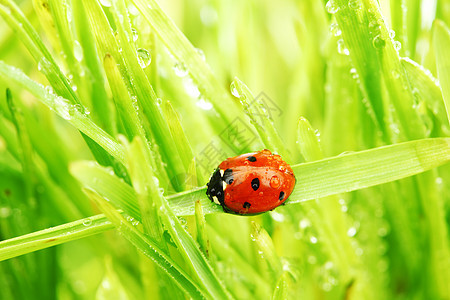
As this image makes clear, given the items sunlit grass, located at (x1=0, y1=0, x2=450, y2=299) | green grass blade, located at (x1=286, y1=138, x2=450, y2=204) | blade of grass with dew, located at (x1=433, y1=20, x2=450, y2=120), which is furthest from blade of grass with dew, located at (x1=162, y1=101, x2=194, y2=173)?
blade of grass with dew, located at (x1=433, y1=20, x2=450, y2=120)

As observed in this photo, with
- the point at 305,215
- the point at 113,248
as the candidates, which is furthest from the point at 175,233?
the point at 113,248

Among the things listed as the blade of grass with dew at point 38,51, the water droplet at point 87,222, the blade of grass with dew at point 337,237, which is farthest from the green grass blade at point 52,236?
the blade of grass with dew at point 337,237

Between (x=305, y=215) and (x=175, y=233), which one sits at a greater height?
(x=175, y=233)

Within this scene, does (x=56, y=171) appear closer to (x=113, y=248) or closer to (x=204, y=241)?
(x=113, y=248)

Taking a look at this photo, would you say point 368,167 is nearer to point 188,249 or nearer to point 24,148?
point 188,249

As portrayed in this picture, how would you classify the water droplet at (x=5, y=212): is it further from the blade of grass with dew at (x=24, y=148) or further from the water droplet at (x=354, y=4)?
the water droplet at (x=354, y=4)

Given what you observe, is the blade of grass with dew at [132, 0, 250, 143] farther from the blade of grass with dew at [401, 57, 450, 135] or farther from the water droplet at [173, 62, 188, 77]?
the blade of grass with dew at [401, 57, 450, 135]
